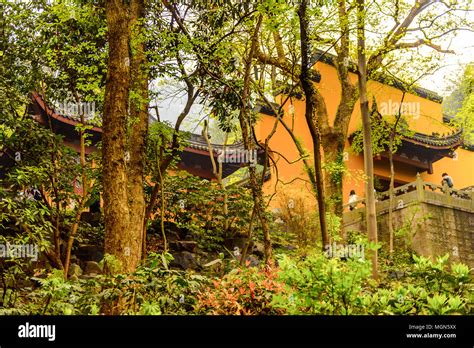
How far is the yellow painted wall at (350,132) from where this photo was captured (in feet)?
40.1

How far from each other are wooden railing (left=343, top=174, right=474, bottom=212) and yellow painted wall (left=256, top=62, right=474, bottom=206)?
0.65 m

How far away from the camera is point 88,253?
317 inches

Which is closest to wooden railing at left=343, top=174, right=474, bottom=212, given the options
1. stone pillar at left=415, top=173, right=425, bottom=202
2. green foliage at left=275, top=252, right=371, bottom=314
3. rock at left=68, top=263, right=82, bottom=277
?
stone pillar at left=415, top=173, right=425, bottom=202

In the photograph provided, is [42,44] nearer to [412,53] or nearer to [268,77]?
[268,77]

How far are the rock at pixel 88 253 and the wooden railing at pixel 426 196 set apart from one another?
618cm

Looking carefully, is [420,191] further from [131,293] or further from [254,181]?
[131,293]

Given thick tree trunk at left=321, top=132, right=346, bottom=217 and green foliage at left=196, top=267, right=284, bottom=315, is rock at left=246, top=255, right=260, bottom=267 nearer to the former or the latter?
thick tree trunk at left=321, top=132, right=346, bottom=217

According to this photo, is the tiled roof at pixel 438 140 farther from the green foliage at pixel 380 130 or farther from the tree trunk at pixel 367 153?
the tree trunk at pixel 367 153

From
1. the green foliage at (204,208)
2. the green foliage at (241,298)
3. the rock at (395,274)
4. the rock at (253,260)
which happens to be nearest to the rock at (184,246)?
the green foliage at (204,208)

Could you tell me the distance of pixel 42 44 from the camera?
26.7 feet

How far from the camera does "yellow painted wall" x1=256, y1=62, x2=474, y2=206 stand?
12227 mm
